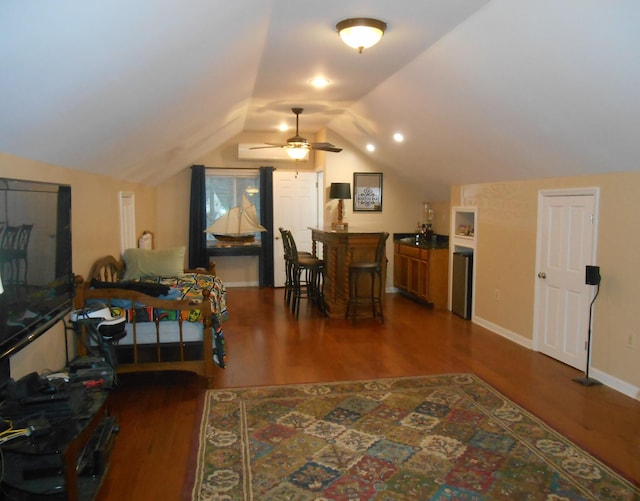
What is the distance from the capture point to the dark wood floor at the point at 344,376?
287 centimetres

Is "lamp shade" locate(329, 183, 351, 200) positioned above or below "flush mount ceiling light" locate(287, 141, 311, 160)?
below

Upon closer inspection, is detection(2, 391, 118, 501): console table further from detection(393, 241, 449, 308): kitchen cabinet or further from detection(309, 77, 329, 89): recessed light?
detection(393, 241, 449, 308): kitchen cabinet

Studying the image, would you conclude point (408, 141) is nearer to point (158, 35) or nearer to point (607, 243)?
point (607, 243)

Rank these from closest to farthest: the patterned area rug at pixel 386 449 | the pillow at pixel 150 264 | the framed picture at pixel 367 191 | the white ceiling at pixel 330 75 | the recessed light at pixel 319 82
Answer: the white ceiling at pixel 330 75 < the patterned area rug at pixel 386 449 < the recessed light at pixel 319 82 < the pillow at pixel 150 264 < the framed picture at pixel 367 191

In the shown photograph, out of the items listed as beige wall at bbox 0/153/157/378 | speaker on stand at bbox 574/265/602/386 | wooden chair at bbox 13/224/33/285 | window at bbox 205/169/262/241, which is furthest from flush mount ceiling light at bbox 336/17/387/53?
window at bbox 205/169/262/241

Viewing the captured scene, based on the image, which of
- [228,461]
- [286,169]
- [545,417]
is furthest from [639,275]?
[286,169]

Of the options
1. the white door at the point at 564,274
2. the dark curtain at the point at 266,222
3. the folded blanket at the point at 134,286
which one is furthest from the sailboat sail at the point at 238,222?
the white door at the point at 564,274

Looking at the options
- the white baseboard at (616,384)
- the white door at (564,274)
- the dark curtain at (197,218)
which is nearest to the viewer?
the white baseboard at (616,384)

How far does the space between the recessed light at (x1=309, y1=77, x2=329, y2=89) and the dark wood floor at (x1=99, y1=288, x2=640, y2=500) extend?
2.64 metres

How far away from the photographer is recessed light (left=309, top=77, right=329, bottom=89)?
191 inches

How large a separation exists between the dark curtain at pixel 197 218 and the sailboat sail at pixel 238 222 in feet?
1.39

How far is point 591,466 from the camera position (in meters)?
2.76

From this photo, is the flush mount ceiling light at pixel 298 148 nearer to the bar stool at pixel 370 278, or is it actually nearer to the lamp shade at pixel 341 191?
the lamp shade at pixel 341 191

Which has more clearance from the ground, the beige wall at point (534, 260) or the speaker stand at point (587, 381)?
the beige wall at point (534, 260)
